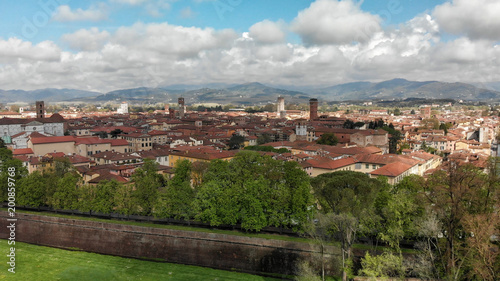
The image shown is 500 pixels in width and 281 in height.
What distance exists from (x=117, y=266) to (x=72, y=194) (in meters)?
9.95

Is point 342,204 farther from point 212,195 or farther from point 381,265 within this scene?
point 212,195

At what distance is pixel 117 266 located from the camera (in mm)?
21656

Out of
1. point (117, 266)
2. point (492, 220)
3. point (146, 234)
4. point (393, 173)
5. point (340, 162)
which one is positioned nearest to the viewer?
point (492, 220)

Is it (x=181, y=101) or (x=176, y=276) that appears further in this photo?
(x=181, y=101)

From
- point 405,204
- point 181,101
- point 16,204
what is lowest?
point 16,204

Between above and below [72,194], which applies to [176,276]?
below

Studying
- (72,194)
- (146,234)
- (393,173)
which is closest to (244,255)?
(146,234)

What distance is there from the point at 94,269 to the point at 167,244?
15.5ft

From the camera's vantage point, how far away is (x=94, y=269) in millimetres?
21078

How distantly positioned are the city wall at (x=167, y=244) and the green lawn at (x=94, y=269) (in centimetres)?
91

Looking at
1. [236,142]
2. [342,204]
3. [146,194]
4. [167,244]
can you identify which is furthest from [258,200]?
[236,142]

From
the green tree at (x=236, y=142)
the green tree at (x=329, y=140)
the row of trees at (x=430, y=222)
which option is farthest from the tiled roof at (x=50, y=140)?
the row of trees at (x=430, y=222)

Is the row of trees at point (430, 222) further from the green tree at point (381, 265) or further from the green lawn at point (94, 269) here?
the green lawn at point (94, 269)

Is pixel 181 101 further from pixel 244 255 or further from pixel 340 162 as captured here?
pixel 244 255
